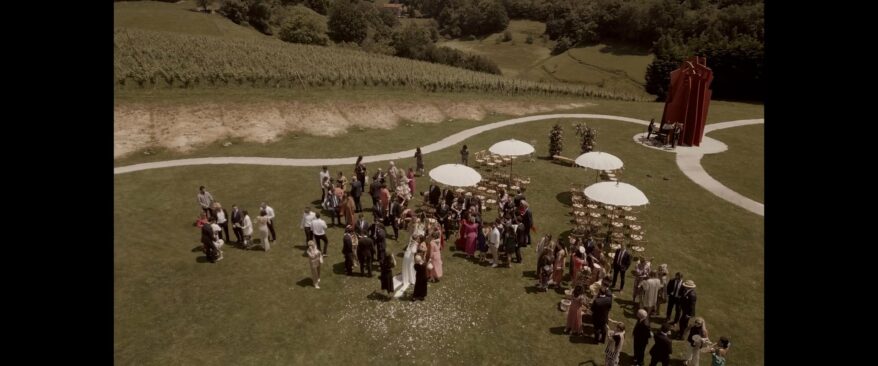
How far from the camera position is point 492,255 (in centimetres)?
1866

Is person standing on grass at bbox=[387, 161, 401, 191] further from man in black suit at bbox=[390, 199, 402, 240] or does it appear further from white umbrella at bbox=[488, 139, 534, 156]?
white umbrella at bbox=[488, 139, 534, 156]

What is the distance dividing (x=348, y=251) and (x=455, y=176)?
610cm

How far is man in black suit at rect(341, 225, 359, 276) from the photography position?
664 inches

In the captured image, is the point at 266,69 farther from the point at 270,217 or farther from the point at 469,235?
the point at 469,235

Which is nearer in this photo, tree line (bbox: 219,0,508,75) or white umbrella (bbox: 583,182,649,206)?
white umbrella (bbox: 583,182,649,206)

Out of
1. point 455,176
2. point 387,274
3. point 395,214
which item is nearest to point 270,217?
point 395,214

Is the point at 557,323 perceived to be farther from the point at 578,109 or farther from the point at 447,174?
the point at 578,109

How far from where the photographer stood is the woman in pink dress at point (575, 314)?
1399 centimetres

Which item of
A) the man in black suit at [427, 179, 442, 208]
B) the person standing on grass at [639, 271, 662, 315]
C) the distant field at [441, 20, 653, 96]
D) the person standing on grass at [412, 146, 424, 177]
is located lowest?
the person standing on grass at [639, 271, 662, 315]

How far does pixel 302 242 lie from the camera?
64.9 feet

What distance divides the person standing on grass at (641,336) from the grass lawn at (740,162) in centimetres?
1734

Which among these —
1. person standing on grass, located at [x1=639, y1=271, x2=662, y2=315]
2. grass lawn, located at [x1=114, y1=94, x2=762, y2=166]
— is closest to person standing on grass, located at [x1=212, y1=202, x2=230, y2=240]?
grass lawn, located at [x1=114, y1=94, x2=762, y2=166]

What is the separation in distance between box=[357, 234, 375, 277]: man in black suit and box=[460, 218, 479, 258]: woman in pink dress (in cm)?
398
